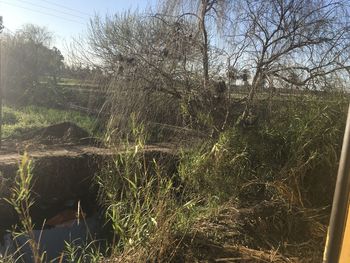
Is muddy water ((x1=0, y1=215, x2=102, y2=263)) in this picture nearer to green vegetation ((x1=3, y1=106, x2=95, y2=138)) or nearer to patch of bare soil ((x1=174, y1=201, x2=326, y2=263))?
patch of bare soil ((x1=174, y1=201, x2=326, y2=263))

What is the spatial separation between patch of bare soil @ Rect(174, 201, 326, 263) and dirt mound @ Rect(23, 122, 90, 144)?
308 inches

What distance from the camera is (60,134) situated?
12625 mm

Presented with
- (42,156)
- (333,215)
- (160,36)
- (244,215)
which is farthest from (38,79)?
(333,215)

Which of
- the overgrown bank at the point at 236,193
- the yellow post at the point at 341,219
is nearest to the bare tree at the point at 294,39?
the overgrown bank at the point at 236,193

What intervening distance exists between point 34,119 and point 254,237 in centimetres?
1229

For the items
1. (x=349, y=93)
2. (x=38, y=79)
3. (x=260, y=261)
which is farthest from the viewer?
(x=38, y=79)

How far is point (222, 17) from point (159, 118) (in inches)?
89.0

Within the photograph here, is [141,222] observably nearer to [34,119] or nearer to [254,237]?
[254,237]

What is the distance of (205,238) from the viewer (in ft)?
13.3

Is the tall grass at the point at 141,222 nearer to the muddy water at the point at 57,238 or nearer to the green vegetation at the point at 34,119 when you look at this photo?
the muddy water at the point at 57,238

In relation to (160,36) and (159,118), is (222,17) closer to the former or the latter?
(160,36)

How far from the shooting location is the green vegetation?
1297 cm

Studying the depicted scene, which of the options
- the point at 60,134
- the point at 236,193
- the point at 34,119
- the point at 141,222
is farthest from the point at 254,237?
the point at 34,119

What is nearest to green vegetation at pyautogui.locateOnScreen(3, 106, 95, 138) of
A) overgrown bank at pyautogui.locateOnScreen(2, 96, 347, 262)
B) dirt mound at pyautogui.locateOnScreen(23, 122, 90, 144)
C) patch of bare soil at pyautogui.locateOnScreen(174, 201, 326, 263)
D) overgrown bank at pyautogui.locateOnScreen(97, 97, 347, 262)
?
dirt mound at pyautogui.locateOnScreen(23, 122, 90, 144)
